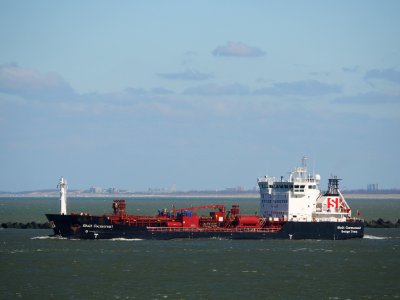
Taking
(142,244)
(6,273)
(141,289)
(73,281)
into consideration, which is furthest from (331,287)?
(142,244)

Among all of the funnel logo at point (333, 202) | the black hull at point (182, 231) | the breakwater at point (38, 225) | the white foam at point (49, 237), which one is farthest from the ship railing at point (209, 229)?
the breakwater at point (38, 225)

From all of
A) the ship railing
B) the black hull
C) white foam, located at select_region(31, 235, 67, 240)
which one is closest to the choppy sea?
white foam, located at select_region(31, 235, 67, 240)

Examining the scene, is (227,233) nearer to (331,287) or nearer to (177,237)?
(177,237)

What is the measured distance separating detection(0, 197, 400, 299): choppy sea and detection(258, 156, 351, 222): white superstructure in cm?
343

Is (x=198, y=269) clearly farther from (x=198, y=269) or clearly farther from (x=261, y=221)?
(x=261, y=221)

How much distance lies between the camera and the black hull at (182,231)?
83.8 metres

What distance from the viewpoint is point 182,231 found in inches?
3423

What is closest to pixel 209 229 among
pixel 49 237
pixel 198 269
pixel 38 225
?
pixel 49 237

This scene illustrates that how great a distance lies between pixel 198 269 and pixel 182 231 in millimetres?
23209

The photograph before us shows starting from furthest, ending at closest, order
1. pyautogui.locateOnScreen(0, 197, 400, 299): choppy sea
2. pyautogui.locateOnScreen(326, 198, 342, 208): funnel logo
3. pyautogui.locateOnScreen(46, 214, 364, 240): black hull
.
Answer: pyautogui.locateOnScreen(326, 198, 342, 208): funnel logo, pyautogui.locateOnScreen(46, 214, 364, 240): black hull, pyautogui.locateOnScreen(0, 197, 400, 299): choppy sea

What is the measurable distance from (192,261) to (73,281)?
12.8m

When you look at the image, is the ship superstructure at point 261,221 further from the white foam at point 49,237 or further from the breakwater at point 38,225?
the breakwater at point 38,225

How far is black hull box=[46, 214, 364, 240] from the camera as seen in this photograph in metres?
83.8

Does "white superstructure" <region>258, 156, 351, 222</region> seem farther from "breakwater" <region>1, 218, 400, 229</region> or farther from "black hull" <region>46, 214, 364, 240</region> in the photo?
"breakwater" <region>1, 218, 400, 229</region>
